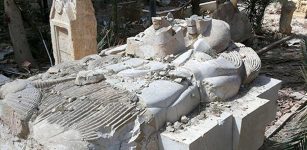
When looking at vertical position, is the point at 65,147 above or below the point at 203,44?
below

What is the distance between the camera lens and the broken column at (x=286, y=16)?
29.3 feet

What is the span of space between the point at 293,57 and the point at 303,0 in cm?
363

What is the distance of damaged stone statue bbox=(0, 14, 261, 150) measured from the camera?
3.06 metres

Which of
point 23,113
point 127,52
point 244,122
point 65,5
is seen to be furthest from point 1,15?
point 244,122

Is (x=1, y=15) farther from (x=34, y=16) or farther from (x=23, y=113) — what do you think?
(x=23, y=113)

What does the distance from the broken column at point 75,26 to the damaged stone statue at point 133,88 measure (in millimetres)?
1398

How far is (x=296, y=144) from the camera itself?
3668 mm

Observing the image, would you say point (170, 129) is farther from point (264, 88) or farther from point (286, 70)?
point (286, 70)

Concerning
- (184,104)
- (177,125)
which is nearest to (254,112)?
(184,104)

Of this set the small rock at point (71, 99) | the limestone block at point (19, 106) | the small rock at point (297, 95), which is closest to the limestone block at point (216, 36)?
the small rock at point (71, 99)

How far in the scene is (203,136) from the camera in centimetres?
323

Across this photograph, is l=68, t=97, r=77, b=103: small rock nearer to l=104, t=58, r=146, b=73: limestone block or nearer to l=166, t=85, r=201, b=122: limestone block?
l=104, t=58, r=146, b=73: limestone block

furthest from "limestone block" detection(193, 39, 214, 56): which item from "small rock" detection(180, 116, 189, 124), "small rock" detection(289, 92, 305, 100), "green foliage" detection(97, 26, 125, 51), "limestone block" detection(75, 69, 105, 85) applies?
"green foliage" detection(97, 26, 125, 51)

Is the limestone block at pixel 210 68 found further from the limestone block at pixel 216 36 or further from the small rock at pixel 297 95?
the small rock at pixel 297 95
